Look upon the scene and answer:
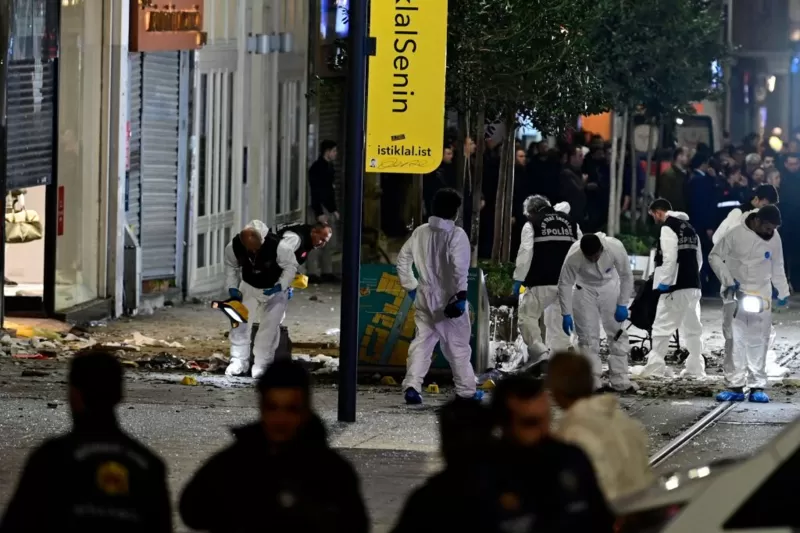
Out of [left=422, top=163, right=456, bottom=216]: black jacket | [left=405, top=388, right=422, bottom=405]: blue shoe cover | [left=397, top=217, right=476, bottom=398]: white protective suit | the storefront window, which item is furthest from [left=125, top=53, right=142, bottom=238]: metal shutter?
[left=405, top=388, right=422, bottom=405]: blue shoe cover

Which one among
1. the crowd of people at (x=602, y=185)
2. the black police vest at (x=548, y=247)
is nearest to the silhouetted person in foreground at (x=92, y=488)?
the black police vest at (x=548, y=247)

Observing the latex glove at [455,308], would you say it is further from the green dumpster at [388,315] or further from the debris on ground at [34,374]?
the debris on ground at [34,374]

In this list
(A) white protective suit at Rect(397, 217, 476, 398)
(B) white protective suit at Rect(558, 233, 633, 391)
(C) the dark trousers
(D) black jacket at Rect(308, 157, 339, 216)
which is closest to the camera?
(A) white protective suit at Rect(397, 217, 476, 398)

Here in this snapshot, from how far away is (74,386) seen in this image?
17.3ft

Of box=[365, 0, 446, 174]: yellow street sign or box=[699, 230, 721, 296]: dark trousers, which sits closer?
box=[365, 0, 446, 174]: yellow street sign

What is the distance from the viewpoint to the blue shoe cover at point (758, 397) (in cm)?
1463

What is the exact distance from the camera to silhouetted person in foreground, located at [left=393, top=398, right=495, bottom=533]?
491 cm

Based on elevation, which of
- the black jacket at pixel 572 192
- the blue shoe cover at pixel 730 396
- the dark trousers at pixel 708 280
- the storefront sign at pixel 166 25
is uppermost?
the storefront sign at pixel 166 25

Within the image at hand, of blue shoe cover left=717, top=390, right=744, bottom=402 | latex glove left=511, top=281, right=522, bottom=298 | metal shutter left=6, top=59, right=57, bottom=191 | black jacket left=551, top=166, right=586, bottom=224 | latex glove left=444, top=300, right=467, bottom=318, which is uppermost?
metal shutter left=6, top=59, right=57, bottom=191

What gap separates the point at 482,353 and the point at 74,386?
10.4 m

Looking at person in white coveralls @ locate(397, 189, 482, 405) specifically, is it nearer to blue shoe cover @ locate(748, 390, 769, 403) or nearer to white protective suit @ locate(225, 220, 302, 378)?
white protective suit @ locate(225, 220, 302, 378)

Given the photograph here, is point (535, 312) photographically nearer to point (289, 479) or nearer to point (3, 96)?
point (3, 96)

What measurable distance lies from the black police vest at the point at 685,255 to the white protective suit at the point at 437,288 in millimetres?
3160

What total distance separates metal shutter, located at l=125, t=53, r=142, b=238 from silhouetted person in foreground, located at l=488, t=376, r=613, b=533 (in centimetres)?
1476
